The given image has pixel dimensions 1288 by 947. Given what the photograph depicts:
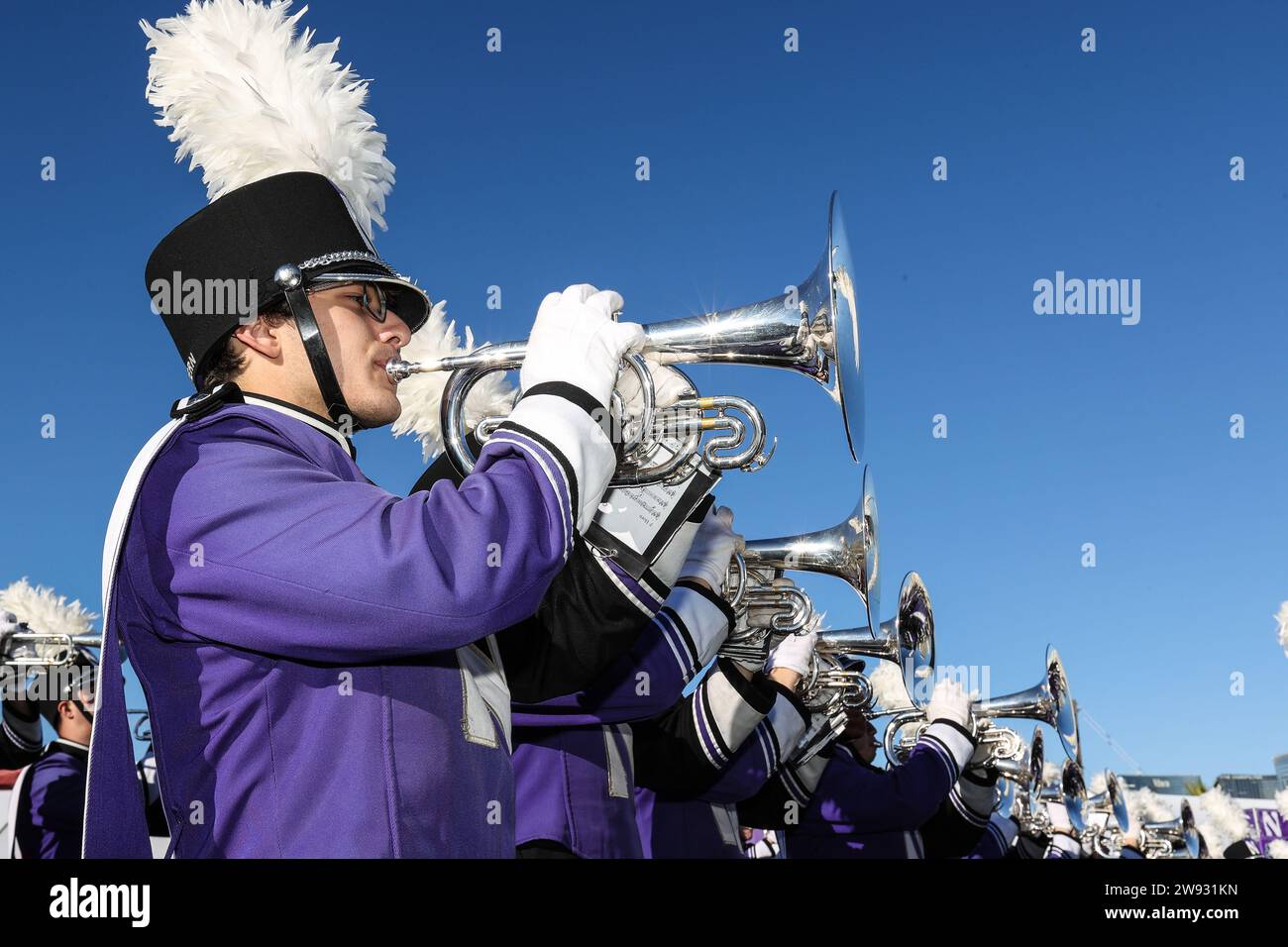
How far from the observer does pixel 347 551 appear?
2.08 metres

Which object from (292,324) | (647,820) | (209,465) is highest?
(292,324)

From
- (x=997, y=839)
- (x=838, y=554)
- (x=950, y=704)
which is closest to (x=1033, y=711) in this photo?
(x=997, y=839)

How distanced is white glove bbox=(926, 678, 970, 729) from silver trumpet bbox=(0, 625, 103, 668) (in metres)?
5.59

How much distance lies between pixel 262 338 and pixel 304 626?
0.77m

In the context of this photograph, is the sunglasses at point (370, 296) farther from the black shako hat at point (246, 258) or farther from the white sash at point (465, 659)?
Result: the white sash at point (465, 659)

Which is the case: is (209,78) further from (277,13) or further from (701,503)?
(701,503)

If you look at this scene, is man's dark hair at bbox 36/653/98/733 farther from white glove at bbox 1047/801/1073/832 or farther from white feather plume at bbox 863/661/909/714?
white glove at bbox 1047/801/1073/832

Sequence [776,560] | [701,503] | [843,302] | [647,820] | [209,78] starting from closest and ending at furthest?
[209,78] → [701,503] → [843,302] → [647,820] → [776,560]

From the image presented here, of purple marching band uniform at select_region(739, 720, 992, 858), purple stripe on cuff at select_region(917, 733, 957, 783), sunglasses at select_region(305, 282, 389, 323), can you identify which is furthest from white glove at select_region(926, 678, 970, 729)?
sunglasses at select_region(305, 282, 389, 323)

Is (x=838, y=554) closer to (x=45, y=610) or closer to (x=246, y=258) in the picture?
(x=246, y=258)
